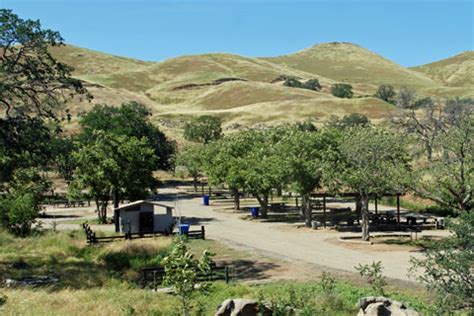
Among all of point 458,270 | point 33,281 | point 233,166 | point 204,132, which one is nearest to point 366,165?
point 233,166

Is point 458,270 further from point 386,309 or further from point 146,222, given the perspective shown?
point 146,222

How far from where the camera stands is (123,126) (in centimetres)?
6569

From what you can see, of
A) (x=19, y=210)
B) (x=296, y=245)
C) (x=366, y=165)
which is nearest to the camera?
(x=296, y=245)

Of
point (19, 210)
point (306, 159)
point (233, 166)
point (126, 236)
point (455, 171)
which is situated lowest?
point (126, 236)

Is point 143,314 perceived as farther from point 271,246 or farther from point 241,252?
point 271,246

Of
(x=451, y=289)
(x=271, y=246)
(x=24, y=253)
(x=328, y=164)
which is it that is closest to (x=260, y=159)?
(x=328, y=164)

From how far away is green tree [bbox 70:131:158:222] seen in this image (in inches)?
1651

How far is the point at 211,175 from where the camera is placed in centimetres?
5497

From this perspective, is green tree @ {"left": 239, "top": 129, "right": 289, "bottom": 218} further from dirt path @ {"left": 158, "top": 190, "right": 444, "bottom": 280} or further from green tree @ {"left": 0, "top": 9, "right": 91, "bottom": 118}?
green tree @ {"left": 0, "top": 9, "right": 91, "bottom": 118}

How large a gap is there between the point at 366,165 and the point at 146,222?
15.7m

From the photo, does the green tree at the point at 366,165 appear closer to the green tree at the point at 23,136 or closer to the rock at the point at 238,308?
the rock at the point at 238,308

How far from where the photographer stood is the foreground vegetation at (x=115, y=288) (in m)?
16.8

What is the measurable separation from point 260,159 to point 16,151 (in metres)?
25.8

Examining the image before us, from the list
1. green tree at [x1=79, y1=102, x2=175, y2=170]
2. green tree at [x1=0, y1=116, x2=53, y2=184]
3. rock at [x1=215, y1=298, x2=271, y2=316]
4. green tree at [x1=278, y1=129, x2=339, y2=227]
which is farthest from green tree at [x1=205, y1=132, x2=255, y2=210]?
rock at [x1=215, y1=298, x2=271, y2=316]
